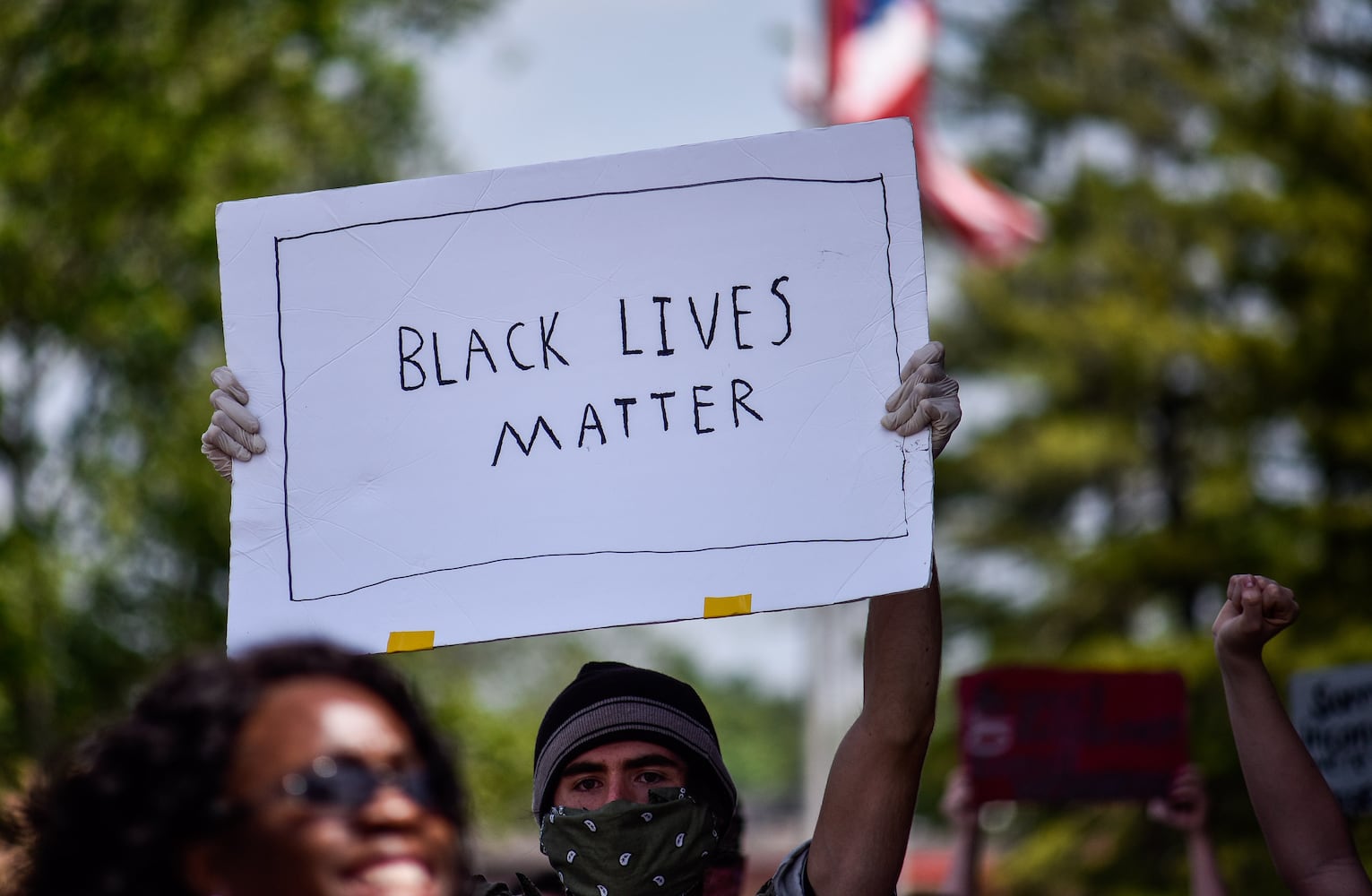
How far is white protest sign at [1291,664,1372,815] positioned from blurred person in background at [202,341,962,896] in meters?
2.06

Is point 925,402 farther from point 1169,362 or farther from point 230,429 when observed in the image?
point 1169,362

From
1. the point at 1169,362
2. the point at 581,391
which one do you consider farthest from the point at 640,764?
the point at 1169,362

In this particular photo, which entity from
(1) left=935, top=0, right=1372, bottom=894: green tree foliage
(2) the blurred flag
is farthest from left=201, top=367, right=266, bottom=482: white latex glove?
(2) the blurred flag

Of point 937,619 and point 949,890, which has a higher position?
point 937,619

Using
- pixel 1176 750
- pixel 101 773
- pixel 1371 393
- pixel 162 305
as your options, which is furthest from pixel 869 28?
pixel 101 773

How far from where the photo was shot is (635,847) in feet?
8.71

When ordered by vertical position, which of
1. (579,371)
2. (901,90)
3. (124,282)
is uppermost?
(901,90)

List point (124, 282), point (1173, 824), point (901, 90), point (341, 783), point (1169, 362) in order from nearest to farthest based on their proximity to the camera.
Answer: point (341, 783)
point (1173, 824)
point (124, 282)
point (901, 90)
point (1169, 362)

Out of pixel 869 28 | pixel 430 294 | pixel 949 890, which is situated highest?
pixel 869 28

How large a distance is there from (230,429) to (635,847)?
975 millimetres

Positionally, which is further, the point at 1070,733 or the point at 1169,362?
the point at 1169,362

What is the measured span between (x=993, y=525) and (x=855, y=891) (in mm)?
16627

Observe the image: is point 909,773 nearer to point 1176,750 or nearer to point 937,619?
point 937,619

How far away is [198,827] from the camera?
164 cm
